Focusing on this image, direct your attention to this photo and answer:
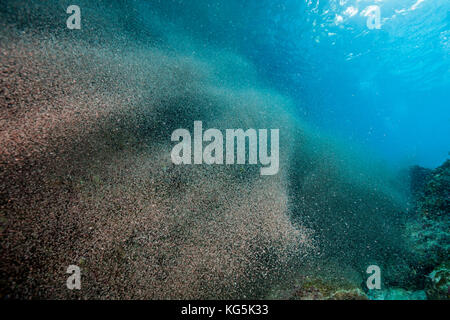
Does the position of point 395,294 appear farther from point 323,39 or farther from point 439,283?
point 323,39

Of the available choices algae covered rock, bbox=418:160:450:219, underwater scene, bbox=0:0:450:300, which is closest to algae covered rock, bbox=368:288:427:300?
underwater scene, bbox=0:0:450:300

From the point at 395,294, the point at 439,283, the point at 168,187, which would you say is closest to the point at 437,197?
the point at 439,283

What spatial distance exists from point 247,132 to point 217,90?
159 cm

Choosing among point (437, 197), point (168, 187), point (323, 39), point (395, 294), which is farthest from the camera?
point (323, 39)

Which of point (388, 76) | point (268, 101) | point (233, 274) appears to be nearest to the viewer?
point (233, 274)

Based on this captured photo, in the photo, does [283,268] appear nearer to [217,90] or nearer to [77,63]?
[217,90]

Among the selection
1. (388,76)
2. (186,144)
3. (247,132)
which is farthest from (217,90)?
(388,76)

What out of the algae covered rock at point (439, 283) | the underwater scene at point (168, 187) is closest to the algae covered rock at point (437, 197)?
the underwater scene at point (168, 187)

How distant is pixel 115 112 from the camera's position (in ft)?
11.1

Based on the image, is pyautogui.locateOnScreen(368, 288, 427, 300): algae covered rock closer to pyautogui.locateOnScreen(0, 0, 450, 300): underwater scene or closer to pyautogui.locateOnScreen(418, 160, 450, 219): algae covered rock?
pyautogui.locateOnScreen(0, 0, 450, 300): underwater scene

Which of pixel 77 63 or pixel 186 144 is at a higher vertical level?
pixel 77 63

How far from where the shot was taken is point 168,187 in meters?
3.19

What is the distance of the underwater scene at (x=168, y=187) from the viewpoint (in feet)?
7.72

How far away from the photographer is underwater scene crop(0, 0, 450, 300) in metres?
2.35
